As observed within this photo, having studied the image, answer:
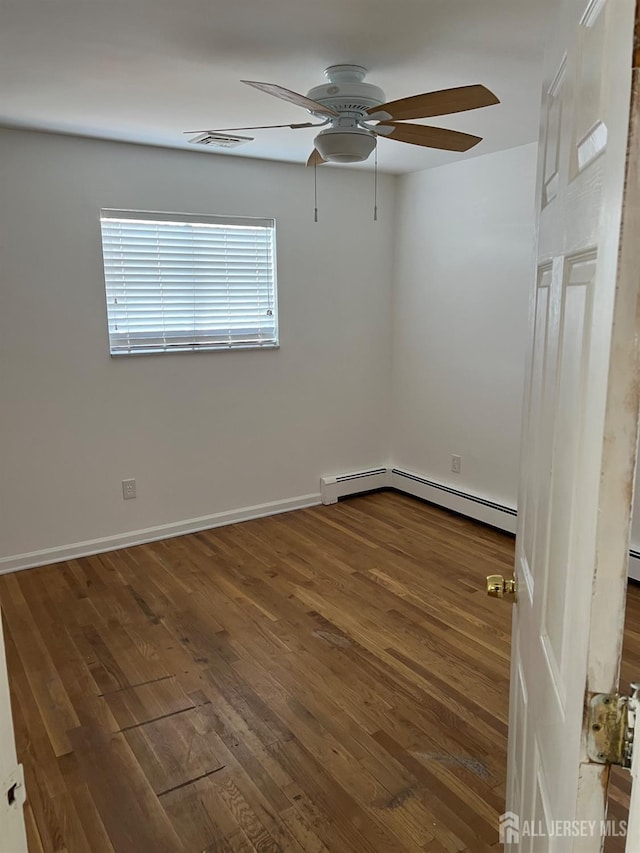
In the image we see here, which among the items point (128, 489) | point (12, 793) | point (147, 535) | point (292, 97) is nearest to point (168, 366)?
point (128, 489)

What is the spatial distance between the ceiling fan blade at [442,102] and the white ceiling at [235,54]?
0.22 m

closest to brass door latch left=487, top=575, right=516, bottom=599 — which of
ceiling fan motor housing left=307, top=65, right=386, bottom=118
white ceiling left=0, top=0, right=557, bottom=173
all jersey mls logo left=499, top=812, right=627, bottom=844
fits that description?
all jersey mls logo left=499, top=812, right=627, bottom=844

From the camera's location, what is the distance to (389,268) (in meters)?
4.75

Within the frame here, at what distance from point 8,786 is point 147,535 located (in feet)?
11.1

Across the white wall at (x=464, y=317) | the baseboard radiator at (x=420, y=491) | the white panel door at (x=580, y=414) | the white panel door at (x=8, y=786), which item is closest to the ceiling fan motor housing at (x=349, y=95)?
the white panel door at (x=580, y=414)

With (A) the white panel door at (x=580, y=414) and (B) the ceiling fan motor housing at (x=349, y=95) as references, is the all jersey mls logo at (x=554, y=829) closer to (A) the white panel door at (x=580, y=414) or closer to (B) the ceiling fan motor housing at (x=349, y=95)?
(A) the white panel door at (x=580, y=414)

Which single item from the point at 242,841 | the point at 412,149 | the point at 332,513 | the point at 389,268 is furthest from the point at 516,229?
the point at 242,841

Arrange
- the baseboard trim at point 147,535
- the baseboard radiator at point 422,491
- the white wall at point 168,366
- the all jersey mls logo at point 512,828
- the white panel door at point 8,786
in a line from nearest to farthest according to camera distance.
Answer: the white panel door at point 8,786, the all jersey mls logo at point 512,828, the white wall at point 168,366, the baseboard trim at point 147,535, the baseboard radiator at point 422,491

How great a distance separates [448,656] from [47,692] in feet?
5.47

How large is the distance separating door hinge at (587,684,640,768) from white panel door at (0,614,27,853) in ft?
2.01

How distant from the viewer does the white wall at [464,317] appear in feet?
12.5

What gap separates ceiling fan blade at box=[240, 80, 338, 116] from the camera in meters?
1.82

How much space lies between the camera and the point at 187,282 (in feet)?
12.9

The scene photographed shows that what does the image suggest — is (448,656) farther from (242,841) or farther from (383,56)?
(383,56)
